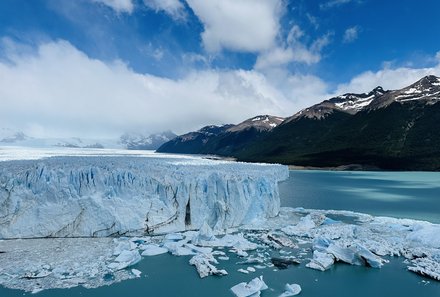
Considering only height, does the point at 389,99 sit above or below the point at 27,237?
above

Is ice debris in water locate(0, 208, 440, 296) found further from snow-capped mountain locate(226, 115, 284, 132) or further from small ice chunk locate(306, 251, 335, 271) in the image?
snow-capped mountain locate(226, 115, 284, 132)

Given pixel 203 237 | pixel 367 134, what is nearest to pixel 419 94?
pixel 367 134

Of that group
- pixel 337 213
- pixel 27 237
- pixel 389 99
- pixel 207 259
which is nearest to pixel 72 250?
pixel 27 237

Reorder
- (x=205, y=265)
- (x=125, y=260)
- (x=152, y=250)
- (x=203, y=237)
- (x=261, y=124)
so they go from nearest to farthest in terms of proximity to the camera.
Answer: (x=205, y=265) < (x=125, y=260) < (x=152, y=250) < (x=203, y=237) < (x=261, y=124)

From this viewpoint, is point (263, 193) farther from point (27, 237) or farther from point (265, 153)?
point (265, 153)

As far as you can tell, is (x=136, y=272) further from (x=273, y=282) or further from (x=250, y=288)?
(x=273, y=282)

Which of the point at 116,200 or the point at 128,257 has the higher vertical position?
the point at 116,200

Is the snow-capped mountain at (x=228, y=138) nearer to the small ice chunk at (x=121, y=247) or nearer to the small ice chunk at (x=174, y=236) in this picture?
the small ice chunk at (x=174, y=236)
